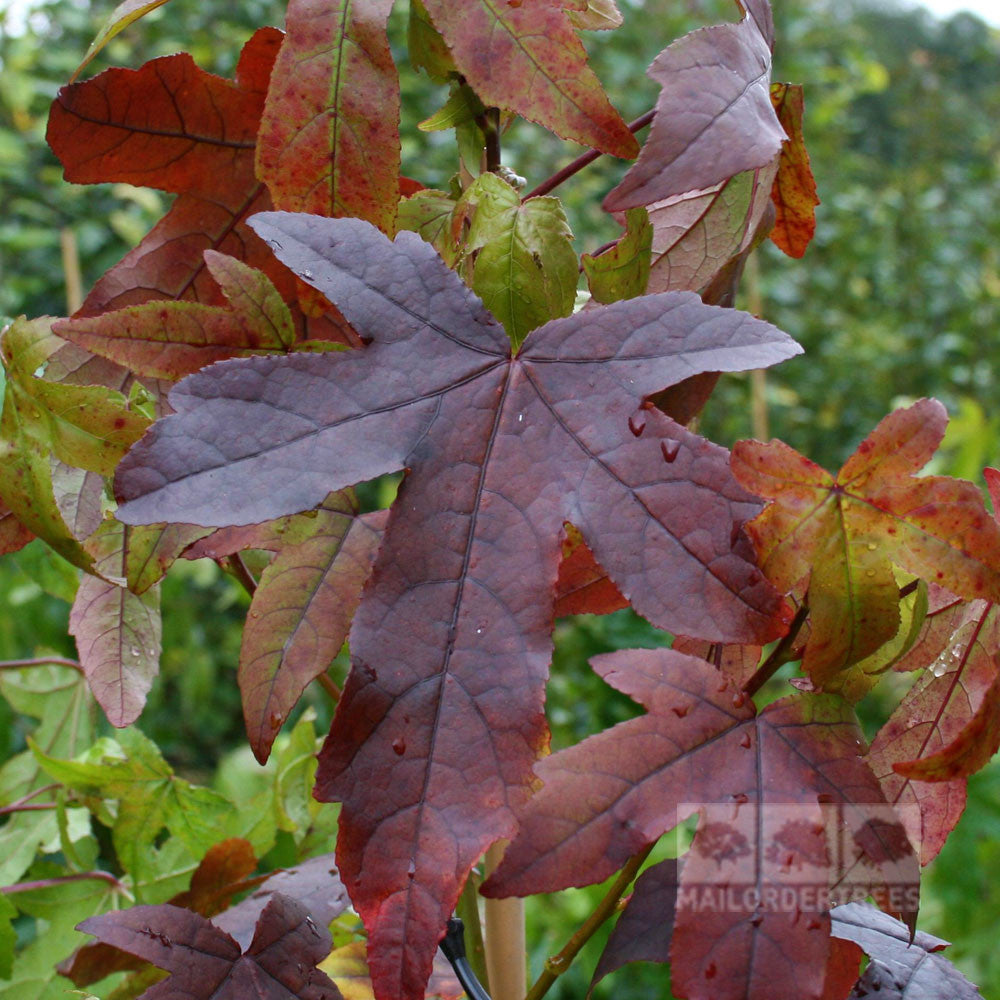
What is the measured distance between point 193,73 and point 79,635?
0.33 meters

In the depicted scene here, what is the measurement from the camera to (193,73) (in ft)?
1.96

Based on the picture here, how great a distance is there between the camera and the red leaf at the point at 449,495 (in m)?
0.43

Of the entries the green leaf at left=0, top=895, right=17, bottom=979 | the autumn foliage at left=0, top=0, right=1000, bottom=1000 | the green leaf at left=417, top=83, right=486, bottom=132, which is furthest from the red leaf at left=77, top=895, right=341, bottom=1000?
the green leaf at left=417, top=83, right=486, bottom=132

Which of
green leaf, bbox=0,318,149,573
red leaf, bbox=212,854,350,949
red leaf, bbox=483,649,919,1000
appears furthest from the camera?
red leaf, bbox=212,854,350,949

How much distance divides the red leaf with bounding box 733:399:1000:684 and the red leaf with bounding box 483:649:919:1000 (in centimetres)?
7

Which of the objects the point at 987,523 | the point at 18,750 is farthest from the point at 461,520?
the point at 18,750

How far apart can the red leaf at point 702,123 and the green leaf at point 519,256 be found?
5 centimetres

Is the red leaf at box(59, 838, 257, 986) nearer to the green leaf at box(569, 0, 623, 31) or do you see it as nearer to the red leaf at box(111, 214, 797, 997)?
the red leaf at box(111, 214, 797, 997)

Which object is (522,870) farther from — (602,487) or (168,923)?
(168,923)

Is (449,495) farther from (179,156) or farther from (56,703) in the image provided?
(56,703)

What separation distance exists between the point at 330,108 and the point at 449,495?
0.70 feet

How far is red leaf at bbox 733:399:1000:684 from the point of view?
0.44m

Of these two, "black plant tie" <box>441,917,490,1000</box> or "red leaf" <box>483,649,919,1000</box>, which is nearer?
"red leaf" <box>483,649,919,1000</box>

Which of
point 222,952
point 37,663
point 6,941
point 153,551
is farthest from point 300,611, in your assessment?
point 37,663
